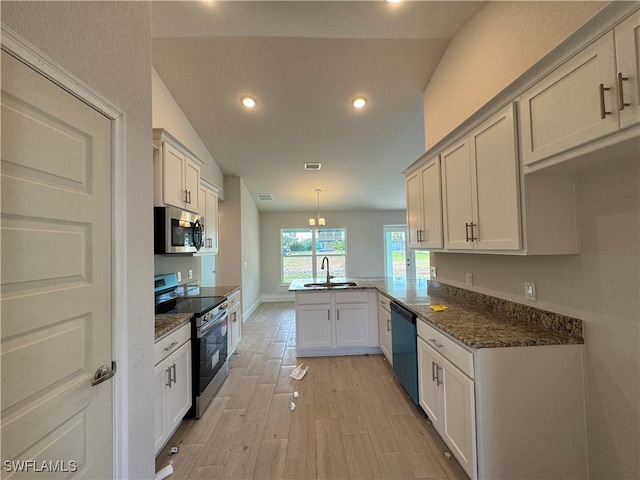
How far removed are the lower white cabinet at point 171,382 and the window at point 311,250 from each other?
5.21 meters

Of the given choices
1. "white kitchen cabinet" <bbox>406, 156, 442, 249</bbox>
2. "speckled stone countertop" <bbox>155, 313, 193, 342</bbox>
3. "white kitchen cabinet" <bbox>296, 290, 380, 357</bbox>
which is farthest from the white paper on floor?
"white kitchen cabinet" <bbox>406, 156, 442, 249</bbox>

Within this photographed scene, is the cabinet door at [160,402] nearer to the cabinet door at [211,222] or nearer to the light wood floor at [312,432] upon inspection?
the light wood floor at [312,432]

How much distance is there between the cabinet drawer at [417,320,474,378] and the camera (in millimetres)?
1436

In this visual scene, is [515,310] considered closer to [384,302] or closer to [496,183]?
[496,183]

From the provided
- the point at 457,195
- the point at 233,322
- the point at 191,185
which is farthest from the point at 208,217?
the point at 457,195

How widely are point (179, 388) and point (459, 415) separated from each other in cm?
195

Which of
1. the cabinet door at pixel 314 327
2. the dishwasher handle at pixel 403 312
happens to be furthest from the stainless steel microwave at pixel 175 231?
the dishwasher handle at pixel 403 312

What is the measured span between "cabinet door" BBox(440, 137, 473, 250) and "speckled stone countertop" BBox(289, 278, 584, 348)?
0.52 m

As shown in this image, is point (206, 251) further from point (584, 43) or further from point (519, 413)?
point (584, 43)

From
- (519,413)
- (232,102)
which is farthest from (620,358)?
(232,102)

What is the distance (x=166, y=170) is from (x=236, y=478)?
2.38 metres

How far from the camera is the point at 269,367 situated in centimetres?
306

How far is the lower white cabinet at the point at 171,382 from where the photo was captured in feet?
5.37

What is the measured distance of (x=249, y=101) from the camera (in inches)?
122
